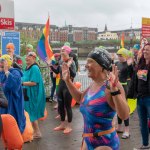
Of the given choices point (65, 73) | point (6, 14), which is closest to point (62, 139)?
point (6, 14)

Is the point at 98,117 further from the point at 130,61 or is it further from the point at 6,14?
the point at 6,14

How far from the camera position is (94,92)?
2.97m

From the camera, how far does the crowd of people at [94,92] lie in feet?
9.52

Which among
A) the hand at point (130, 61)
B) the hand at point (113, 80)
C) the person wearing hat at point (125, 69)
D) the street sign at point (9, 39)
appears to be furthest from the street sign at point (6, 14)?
the hand at point (113, 80)

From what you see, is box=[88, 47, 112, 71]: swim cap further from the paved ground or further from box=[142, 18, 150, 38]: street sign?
box=[142, 18, 150, 38]: street sign

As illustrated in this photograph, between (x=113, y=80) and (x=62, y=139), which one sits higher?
(x=113, y=80)

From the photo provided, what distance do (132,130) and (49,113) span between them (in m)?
2.75

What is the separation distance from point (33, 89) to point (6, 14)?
7.32 ft

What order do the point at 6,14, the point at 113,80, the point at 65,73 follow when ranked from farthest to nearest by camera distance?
the point at 6,14
the point at 65,73
the point at 113,80

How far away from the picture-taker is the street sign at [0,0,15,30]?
7598 millimetres

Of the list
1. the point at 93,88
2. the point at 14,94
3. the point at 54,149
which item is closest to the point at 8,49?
the point at 14,94

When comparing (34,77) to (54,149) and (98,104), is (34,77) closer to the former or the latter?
(54,149)

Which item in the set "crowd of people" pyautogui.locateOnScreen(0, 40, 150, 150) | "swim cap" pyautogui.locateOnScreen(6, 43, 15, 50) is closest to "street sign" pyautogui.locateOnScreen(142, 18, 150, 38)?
"crowd of people" pyautogui.locateOnScreen(0, 40, 150, 150)

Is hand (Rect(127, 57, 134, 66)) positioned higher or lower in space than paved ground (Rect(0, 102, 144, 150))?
higher
